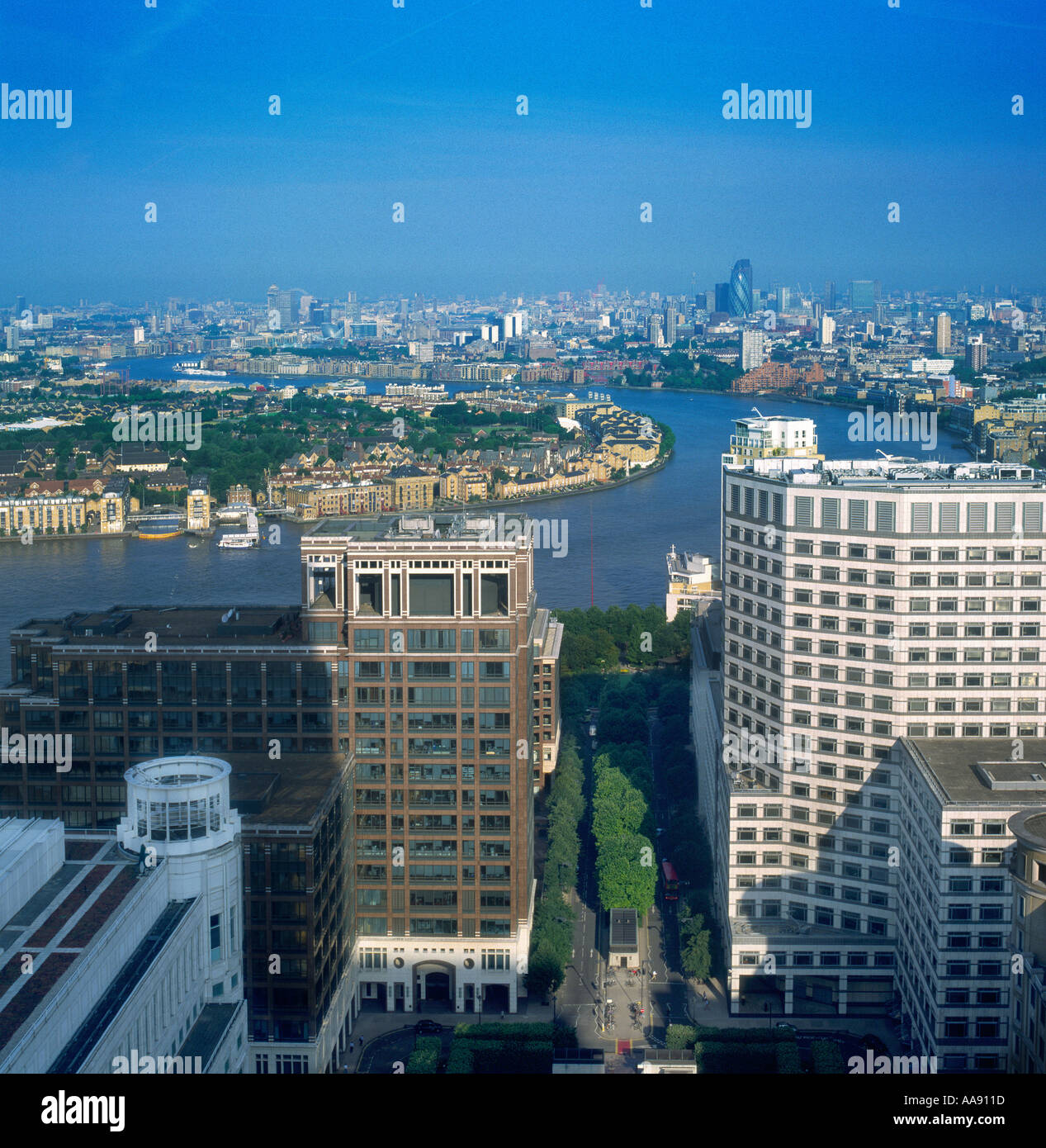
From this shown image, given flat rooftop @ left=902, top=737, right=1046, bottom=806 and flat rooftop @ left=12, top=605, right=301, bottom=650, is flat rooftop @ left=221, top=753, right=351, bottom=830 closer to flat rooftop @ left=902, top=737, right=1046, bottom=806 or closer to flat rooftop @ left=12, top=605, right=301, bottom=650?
flat rooftop @ left=12, top=605, right=301, bottom=650

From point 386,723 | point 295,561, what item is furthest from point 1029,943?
point 295,561

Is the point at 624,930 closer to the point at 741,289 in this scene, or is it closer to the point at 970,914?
the point at 970,914

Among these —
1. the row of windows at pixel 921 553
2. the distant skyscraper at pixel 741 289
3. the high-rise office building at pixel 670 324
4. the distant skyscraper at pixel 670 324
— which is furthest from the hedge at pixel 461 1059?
the distant skyscraper at pixel 741 289

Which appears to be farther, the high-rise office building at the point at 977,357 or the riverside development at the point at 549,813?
the high-rise office building at the point at 977,357

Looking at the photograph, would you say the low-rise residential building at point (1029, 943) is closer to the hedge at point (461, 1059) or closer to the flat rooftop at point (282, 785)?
the hedge at point (461, 1059)

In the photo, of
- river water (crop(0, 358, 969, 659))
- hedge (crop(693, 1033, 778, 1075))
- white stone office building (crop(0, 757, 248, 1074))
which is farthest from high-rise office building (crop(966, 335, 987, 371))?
white stone office building (crop(0, 757, 248, 1074))

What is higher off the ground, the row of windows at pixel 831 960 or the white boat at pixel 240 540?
the white boat at pixel 240 540
